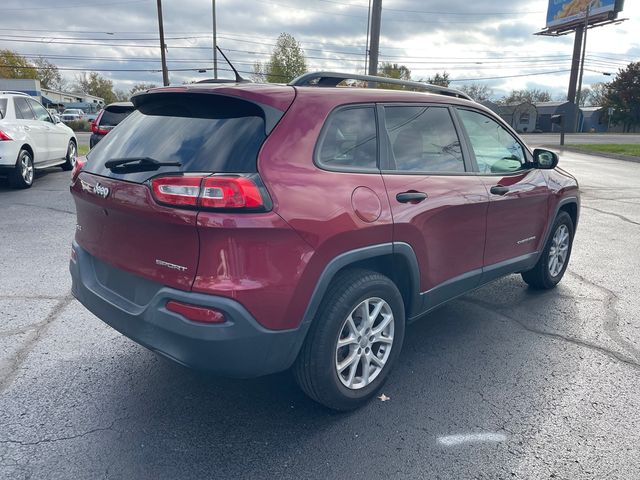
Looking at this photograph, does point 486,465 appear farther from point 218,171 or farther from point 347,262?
point 218,171

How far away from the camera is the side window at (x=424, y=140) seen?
10.2 ft

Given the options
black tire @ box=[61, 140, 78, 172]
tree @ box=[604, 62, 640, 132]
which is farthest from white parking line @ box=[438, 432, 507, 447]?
tree @ box=[604, 62, 640, 132]

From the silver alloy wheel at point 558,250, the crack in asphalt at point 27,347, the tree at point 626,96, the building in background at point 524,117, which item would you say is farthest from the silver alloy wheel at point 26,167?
the tree at point 626,96

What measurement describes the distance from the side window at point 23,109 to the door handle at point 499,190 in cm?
939

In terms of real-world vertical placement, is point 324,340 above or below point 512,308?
above

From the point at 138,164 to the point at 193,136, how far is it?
312mm

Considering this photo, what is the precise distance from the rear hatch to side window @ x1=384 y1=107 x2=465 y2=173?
3.11 feet

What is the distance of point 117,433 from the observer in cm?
264

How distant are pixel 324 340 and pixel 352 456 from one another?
0.58m

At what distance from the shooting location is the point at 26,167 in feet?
32.1

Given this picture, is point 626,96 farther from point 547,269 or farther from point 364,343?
point 364,343

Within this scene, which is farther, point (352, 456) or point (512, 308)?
point (512, 308)

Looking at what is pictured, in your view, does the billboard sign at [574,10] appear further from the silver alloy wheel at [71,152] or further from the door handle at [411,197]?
the door handle at [411,197]

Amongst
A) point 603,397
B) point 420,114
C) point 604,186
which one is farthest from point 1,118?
point 604,186
